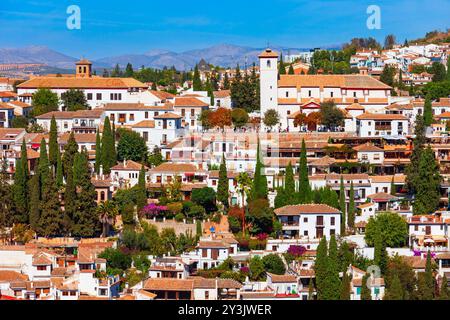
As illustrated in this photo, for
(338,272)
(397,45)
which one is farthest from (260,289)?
(397,45)

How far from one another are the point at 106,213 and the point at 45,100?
11.6 meters

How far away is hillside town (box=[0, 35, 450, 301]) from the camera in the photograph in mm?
17672

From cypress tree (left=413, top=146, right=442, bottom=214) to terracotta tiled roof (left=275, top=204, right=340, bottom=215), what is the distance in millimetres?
2565

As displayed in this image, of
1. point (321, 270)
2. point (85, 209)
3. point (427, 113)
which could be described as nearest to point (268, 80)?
point (427, 113)

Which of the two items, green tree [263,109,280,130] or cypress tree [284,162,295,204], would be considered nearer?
cypress tree [284,162,295,204]

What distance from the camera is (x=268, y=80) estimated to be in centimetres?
3125

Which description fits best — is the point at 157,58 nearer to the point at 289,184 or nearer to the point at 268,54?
the point at 268,54

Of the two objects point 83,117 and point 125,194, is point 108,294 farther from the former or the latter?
point 83,117

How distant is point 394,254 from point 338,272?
2.81m

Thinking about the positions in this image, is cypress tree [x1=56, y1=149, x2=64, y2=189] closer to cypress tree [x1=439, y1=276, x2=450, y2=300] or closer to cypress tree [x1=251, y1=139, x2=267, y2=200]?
cypress tree [x1=251, y1=139, x2=267, y2=200]

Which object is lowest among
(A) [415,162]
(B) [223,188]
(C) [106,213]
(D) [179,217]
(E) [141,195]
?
(D) [179,217]

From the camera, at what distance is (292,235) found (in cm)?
2080

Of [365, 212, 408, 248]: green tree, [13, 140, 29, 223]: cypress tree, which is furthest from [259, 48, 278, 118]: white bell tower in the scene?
[13, 140, 29, 223]: cypress tree

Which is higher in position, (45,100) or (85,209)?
(45,100)
